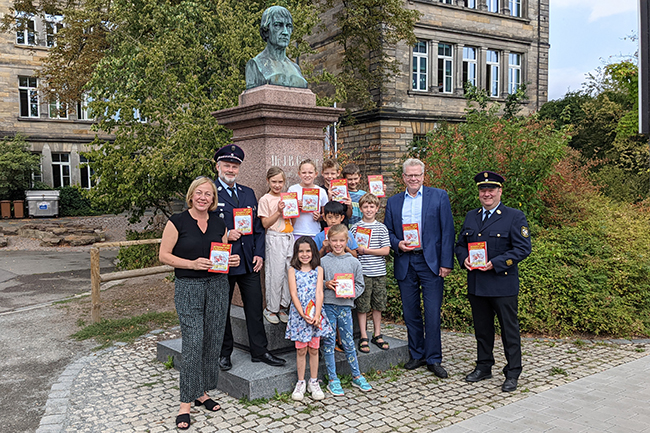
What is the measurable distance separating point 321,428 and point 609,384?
10.1 feet

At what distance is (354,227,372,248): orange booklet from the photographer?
232 inches

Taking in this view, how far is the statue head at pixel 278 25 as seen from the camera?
6.55 m

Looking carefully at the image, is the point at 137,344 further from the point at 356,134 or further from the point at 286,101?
the point at 356,134

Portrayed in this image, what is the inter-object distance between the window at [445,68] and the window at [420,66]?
2.85ft

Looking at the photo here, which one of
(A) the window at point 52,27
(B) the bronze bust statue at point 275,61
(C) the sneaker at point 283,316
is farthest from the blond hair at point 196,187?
(A) the window at point 52,27

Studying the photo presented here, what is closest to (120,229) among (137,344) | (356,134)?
(356,134)

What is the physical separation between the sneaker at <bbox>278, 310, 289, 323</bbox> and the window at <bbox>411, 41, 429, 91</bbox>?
20292 mm

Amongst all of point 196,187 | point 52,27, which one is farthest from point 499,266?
point 52,27

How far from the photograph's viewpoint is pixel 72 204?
29.9 meters

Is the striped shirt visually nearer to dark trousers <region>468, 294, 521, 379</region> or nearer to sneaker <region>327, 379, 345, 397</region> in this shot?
dark trousers <region>468, 294, 521, 379</region>

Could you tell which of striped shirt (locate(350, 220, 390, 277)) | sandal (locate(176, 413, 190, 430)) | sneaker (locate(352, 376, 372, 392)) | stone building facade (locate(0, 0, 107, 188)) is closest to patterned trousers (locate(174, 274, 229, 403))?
sandal (locate(176, 413, 190, 430))

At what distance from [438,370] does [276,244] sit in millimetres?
2152

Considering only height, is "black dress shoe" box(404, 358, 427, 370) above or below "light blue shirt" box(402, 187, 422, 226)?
below

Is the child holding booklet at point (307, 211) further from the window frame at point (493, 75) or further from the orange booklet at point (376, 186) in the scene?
the window frame at point (493, 75)
